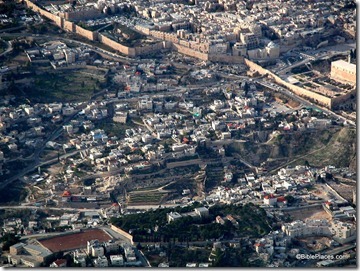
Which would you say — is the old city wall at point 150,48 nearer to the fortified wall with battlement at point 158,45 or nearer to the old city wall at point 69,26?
the fortified wall with battlement at point 158,45

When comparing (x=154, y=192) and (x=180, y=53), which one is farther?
(x=180, y=53)

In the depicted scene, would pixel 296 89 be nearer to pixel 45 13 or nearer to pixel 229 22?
pixel 229 22

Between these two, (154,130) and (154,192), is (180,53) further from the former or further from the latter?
(154,192)

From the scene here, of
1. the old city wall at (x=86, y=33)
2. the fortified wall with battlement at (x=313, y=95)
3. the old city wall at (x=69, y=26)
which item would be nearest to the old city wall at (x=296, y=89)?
the fortified wall with battlement at (x=313, y=95)

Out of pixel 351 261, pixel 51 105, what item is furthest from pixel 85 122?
pixel 351 261

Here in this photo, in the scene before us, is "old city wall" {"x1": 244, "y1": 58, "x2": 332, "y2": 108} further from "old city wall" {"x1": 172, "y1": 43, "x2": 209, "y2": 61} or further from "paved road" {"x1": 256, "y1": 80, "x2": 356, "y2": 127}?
"old city wall" {"x1": 172, "y1": 43, "x2": 209, "y2": 61}

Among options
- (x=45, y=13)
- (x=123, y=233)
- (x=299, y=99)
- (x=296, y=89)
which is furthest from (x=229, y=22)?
(x=123, y=233)
